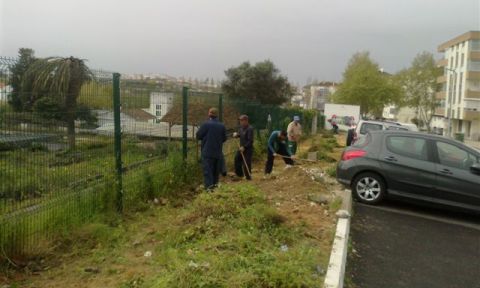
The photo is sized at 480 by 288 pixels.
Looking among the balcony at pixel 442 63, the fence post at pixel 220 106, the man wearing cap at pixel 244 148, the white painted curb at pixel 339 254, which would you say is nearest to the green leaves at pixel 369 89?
the balcony at pixel 442 63

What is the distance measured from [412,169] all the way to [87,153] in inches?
224

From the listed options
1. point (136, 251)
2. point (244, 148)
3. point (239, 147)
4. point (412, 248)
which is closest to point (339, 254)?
point (412, 248)

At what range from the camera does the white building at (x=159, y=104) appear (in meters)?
8.21

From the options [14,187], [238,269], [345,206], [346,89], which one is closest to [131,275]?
[238,269]

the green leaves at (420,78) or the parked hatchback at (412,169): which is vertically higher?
the green leaves at (420,78)

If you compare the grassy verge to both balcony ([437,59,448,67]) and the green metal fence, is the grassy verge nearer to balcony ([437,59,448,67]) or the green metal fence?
the green metal fence

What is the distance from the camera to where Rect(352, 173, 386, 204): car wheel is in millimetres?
8609

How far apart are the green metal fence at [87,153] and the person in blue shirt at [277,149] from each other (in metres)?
2.60

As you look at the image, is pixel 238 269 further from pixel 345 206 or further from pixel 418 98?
pixel 418 98

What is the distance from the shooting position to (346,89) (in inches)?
2464

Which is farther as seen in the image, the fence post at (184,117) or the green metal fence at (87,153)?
the fence post at (184,117)

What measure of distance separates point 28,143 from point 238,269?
274 centimetres

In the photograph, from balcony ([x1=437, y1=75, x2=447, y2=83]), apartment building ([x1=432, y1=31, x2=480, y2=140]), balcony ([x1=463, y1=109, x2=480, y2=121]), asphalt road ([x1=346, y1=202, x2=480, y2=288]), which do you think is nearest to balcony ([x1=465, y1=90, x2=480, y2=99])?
apartment building ([x1=432, y1=31, x2=480, y2=140])

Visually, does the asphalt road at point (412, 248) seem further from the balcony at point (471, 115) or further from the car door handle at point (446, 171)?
the balcony at point (471, 115)
